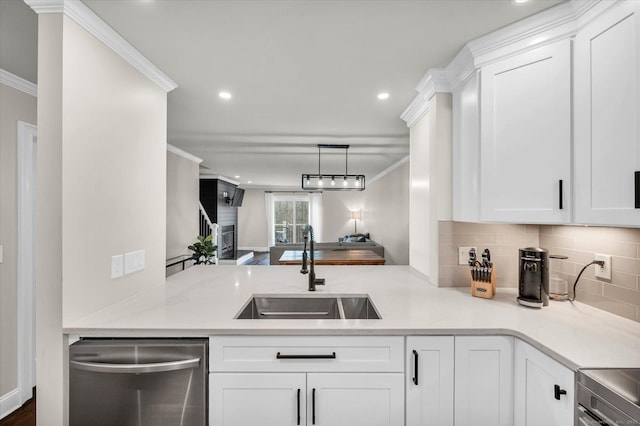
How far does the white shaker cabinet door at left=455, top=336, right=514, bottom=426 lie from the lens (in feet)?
4.29

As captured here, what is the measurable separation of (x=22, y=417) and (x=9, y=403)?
0.47 feet

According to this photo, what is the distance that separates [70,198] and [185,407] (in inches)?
41.3

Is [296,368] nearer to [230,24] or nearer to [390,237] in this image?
[230,24]

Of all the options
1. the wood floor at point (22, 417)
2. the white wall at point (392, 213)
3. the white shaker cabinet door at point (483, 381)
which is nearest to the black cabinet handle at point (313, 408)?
the white shaker cabinet door at point (483, 381)

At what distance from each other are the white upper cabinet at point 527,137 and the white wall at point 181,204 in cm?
404

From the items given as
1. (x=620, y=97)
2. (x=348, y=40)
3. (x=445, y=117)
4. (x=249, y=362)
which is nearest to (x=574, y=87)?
(x=620, y=97)

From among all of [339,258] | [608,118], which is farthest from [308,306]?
[339,258]

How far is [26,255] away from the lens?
7.22ft

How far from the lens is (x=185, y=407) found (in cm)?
128

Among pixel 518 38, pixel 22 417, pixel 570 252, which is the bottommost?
pixel 22 417

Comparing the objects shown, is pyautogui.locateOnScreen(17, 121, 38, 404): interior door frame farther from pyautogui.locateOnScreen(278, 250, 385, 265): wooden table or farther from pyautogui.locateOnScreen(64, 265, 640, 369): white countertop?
pyautogui.locateOnScreen(278, 250, 385, 265): wooden table

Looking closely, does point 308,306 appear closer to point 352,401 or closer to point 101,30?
point 352,401

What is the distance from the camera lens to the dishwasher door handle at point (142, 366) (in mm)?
1261

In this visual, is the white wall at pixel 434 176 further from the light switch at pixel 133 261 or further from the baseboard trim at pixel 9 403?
the baseboard trim at pixel 9 403
